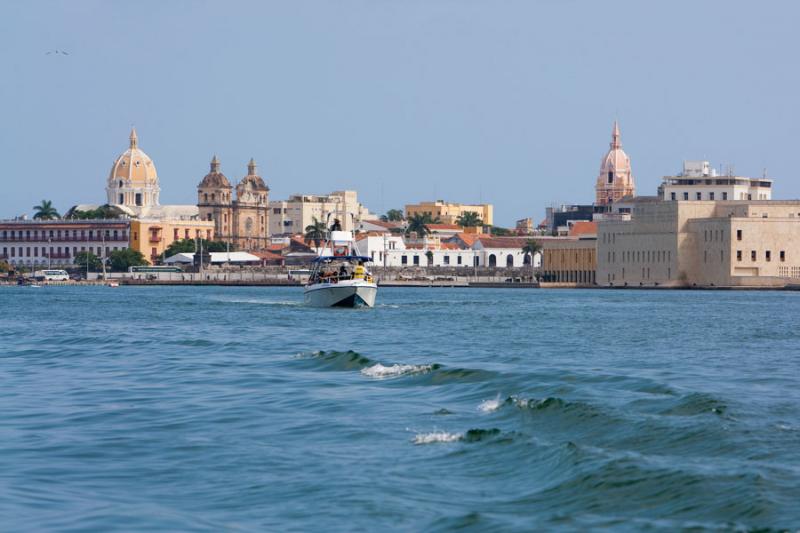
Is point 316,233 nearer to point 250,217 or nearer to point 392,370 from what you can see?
point 250,217

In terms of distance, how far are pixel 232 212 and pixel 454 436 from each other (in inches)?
6679

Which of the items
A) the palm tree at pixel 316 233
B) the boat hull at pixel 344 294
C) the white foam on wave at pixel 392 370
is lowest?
the white foam on wave at pixel 392 370

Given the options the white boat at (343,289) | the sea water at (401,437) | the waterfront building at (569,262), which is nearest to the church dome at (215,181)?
the waterfront building at (569,262)

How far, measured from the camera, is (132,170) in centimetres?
19388

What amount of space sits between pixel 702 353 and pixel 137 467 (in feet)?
70.6

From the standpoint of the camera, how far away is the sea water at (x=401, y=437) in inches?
629

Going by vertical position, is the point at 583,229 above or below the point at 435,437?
above

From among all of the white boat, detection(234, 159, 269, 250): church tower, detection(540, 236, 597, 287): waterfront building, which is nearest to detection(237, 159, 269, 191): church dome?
detection(234, 159, 269, 250): church tower

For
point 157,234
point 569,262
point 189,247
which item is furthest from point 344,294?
point 157,234

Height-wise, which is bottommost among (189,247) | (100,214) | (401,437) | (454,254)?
(401,437)

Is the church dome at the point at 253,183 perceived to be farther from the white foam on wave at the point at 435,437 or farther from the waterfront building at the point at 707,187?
the white foam on wave at the point at 435,437

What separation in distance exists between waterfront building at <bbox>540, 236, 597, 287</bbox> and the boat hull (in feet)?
223

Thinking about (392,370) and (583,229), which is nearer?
(392,370)

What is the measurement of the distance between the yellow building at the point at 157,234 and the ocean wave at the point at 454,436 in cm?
15112
